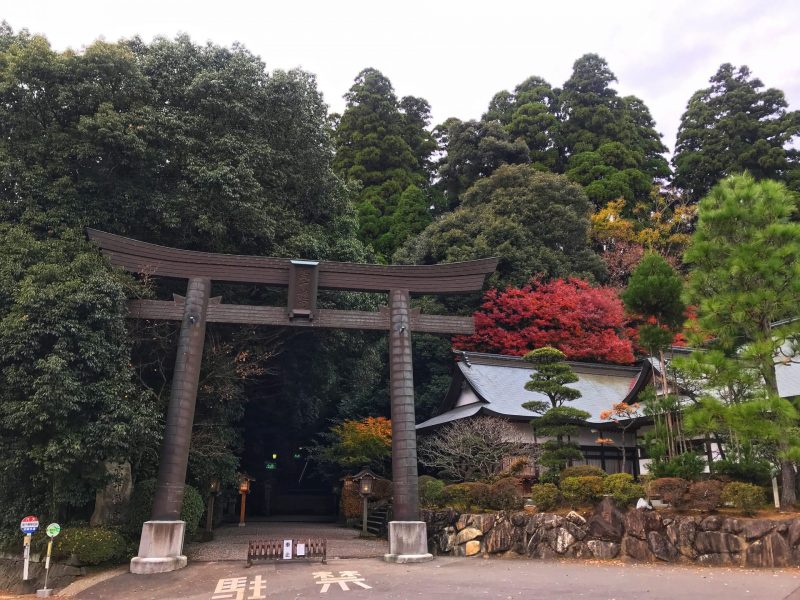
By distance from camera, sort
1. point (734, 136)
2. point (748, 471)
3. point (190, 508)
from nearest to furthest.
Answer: point (748, 471)
point (190, 508)
point (734, 136)

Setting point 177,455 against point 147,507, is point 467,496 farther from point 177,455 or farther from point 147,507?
point 147,507

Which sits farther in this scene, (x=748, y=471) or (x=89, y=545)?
(x=748, y=471)

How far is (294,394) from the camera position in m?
22.1

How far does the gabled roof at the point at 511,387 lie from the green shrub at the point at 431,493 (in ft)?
13.5

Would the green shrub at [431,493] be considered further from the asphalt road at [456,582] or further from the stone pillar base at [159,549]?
the stone pillar base at [159,549]

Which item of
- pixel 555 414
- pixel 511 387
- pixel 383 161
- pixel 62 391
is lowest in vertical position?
pixel 62 391

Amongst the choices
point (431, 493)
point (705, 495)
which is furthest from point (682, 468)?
point (431, 493)

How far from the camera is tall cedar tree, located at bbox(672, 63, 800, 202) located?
126 ft

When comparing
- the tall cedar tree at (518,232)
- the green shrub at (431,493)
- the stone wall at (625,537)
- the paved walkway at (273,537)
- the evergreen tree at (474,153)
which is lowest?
the paved walkway at (273,537)

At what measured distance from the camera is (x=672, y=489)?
474 inches

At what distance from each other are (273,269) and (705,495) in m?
11.3

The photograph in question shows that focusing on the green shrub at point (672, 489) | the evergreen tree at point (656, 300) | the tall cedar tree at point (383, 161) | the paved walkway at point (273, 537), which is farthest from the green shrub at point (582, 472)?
the tall cedar tree at point (383, 161)

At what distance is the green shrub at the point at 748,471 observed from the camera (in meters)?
12.4

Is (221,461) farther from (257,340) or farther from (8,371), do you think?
(8,371)
